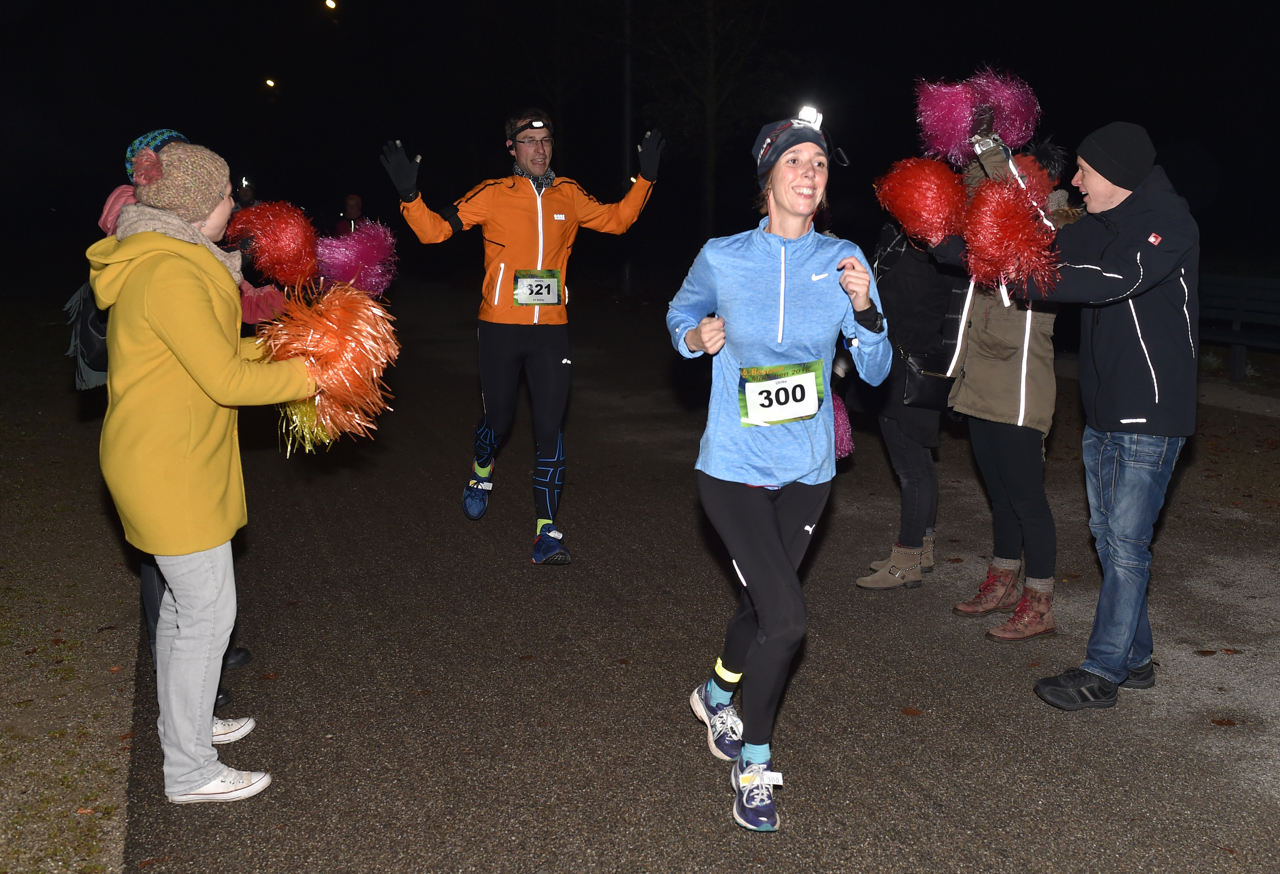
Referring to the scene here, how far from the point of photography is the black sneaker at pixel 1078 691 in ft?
14.7

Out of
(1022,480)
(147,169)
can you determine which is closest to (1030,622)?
(1022,480)

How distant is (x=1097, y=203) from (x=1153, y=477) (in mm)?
1163

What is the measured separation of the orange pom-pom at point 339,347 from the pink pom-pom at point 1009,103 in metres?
2.97

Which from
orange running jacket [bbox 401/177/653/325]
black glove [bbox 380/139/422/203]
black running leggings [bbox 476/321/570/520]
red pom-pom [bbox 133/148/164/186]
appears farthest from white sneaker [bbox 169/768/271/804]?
black glove [bbox 380/139/422/203]

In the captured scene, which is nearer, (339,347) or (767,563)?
(767,563)

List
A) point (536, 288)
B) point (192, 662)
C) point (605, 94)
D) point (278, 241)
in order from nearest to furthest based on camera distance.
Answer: point (192, 662) < point (278, 241) < point (536, 288) < point (605, 94)

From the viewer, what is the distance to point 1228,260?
2966 centimetres

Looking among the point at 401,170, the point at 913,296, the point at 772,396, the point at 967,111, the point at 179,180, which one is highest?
the point at 967,111

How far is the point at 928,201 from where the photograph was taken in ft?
14.5

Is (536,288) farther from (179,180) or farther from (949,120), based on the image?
(179,180)

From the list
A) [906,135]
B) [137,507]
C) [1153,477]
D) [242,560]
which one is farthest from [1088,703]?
[906,135]

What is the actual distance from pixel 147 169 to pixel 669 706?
115 inches

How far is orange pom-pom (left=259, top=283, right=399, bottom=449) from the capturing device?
12.3 feet

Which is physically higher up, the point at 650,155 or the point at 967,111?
the point at 967,111
